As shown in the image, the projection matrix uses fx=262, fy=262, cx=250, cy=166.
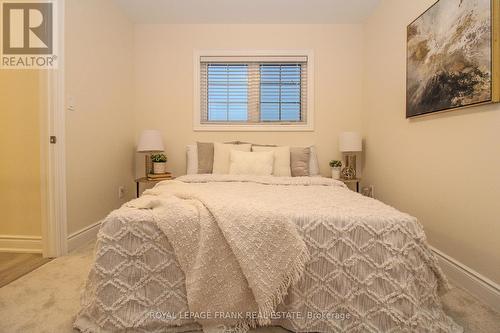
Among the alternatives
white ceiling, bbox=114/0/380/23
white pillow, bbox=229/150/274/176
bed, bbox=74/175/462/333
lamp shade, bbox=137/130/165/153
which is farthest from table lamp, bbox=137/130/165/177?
bed, bbox=74/175/462/333

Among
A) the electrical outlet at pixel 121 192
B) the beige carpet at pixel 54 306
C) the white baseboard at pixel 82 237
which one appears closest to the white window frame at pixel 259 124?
the electrical outlet at pixel 121 192

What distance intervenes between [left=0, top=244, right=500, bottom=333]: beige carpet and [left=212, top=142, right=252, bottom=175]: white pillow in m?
1.45

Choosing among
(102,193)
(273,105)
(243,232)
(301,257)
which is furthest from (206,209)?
(273,105)

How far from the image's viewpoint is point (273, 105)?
3389 mm

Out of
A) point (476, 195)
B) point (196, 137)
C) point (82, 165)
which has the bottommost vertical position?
point (476, 195)

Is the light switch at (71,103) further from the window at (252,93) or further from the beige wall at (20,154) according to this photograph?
the window at (252,93)

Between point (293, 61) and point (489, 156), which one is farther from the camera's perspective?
point (293, 61)

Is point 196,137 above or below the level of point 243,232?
above

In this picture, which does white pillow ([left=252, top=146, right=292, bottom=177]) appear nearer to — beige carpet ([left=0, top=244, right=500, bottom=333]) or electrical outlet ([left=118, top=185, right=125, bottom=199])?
beige carpet ([left=0, top=244, right=500, bottom=333])

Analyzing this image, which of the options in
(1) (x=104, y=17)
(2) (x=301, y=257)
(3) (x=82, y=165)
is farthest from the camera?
(1) (x=104, y=17)

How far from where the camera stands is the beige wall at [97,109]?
225 centimetres

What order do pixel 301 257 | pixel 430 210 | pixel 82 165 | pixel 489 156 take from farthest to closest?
pixel 82 165 → pixel 430 210 → pixel 489 156 → pixel 301 257

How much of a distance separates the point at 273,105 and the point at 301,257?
2.55 m

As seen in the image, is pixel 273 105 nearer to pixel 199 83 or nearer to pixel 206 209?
pixel 199 83
